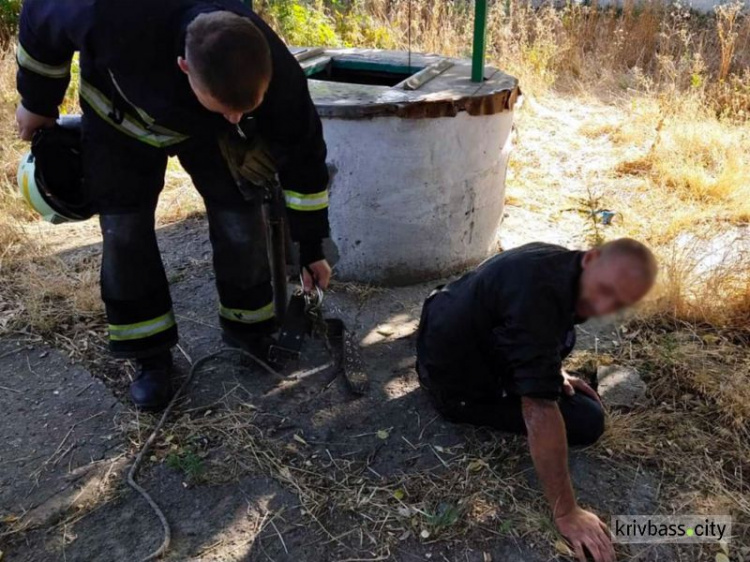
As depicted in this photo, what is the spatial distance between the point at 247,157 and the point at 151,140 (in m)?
0.33

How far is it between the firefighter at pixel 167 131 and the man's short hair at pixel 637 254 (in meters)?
1.06

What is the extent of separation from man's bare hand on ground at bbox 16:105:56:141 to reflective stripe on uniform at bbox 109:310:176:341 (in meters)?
0.76

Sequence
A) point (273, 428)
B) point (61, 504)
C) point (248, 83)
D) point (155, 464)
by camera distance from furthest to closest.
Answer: point (273, 428)
point (155, 464)
point (61, 504)
point (248, 83)

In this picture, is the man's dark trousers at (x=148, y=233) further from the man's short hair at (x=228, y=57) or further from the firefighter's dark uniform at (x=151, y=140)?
the man's short hair at (x=228, y=57)

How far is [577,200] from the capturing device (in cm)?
479

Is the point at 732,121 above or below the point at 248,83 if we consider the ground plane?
below

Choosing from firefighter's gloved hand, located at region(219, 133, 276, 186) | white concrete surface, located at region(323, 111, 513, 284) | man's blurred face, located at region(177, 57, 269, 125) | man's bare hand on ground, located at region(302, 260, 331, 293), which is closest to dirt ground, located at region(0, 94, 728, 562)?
man's bare hand on ground, located at region(302, 260, 331, 293)

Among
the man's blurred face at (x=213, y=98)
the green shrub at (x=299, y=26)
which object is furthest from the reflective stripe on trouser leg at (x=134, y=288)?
the green shrub at (x=299, y=26)

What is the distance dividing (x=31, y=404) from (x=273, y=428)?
1016mm

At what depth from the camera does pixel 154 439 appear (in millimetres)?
2607

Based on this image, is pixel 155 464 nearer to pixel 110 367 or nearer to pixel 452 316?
pixel 110 367

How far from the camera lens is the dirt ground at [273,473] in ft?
7.23

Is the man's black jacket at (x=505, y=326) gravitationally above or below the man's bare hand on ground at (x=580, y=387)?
above

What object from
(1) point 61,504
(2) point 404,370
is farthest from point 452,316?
(1) point 61,504
